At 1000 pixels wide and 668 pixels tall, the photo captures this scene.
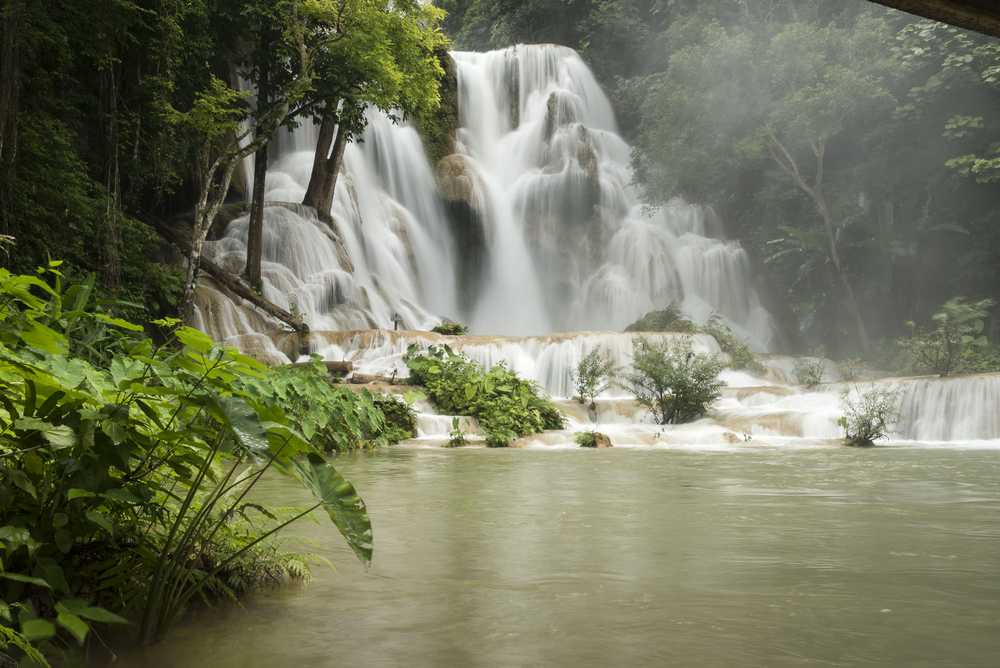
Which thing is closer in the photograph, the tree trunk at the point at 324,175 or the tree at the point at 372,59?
the tree at the point at 372,59

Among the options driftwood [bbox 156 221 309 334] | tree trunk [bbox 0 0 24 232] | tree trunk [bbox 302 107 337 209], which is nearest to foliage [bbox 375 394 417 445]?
tree trunk [bbox 0 0 24 232]

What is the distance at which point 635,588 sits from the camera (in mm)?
2629

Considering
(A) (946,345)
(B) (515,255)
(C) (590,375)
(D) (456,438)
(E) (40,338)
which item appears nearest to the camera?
(E) (40,338)

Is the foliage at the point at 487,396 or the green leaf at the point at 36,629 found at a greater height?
the foliage at the point at 487,396

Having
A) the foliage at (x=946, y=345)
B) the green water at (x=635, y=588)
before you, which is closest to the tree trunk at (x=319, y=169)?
the foliage at (x=946, y=345)

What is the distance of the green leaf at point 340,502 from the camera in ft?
6.05

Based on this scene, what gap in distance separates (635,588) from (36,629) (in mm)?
1717

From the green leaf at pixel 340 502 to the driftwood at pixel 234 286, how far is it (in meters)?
16.4

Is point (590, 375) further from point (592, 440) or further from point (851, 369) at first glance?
point (851, 369)

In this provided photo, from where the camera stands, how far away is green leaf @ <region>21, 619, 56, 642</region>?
1520mm

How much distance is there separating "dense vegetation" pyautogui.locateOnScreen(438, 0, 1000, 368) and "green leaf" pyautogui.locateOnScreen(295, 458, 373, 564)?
2531cm

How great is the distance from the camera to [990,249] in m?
25.7

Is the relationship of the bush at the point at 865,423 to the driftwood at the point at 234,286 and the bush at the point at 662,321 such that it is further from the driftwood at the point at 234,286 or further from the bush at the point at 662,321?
the driftwood at the point at 234,286

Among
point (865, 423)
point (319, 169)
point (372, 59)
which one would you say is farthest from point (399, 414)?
point (319, 169)
